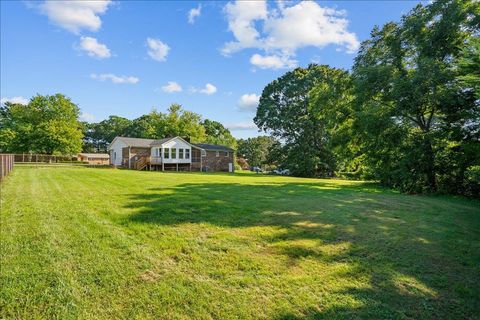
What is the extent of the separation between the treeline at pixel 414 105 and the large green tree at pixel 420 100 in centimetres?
4

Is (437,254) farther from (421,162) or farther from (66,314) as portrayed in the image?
(421,162)

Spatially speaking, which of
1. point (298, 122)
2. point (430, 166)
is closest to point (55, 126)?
point (298, 122)

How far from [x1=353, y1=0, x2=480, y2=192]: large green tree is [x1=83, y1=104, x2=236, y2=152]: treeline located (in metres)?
23.8

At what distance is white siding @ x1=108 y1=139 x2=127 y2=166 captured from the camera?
3154 cm

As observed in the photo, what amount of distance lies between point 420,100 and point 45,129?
38951 millimetres

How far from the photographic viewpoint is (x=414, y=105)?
42.0ft

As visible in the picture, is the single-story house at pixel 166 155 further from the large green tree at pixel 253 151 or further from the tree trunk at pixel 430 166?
the large green tree at pixel 253 151

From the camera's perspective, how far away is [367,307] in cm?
302

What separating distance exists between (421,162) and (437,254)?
1094 cm

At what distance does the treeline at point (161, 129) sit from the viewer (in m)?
44.9

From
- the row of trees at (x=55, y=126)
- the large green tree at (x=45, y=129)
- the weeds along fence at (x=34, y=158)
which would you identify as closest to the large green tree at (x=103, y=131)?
the row of trees at (x=55, y=126)

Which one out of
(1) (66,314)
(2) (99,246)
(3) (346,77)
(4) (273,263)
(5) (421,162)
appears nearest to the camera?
(1) (66,314)

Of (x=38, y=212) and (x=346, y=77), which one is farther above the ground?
(x=346, y=77)

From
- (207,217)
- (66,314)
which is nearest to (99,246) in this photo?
(66,314)
